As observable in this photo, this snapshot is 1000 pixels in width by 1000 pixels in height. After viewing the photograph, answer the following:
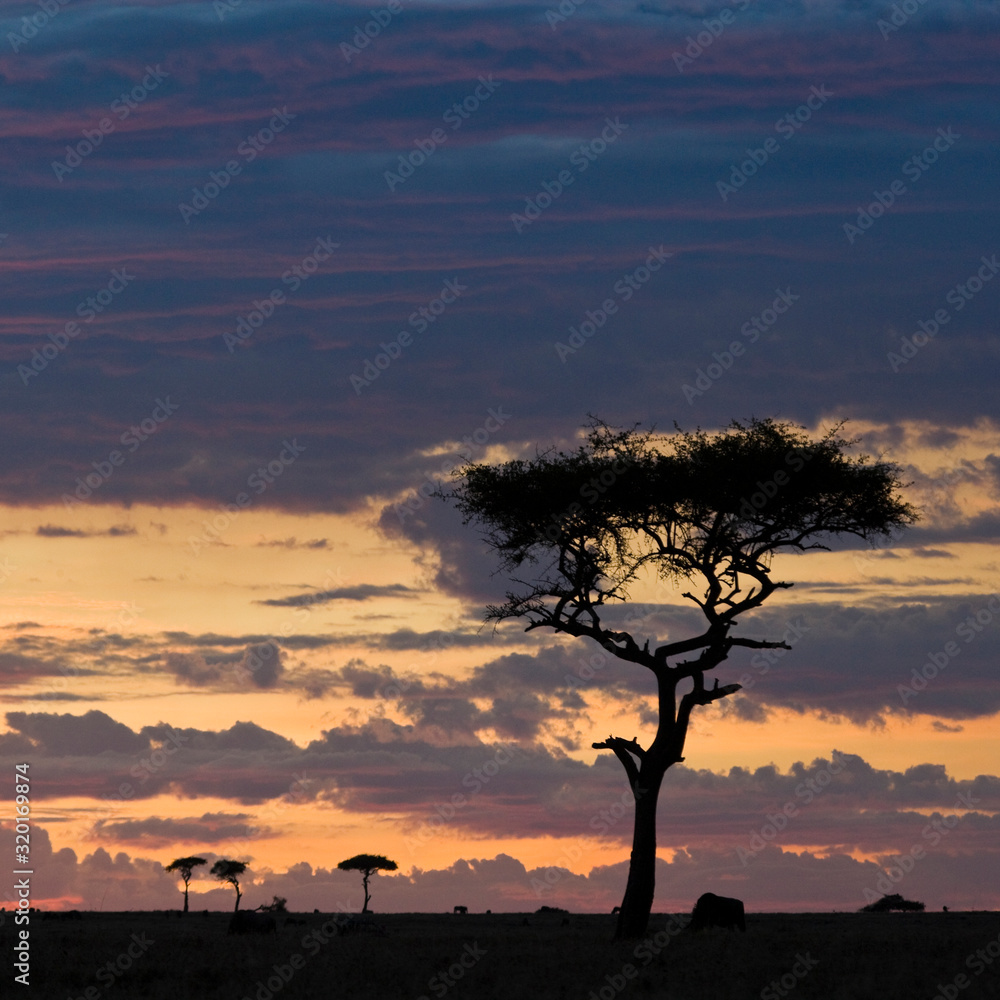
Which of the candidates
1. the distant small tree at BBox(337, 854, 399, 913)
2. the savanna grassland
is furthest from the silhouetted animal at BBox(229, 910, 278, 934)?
the distant small tree at BBox(337, 854, 399, 913)

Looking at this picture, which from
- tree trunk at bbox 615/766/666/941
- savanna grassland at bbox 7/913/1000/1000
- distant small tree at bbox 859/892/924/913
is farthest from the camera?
distant small tree at bbox 859/892/924/913

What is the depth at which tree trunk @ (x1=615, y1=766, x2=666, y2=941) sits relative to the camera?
130 ft

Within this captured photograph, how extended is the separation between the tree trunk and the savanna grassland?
125cm

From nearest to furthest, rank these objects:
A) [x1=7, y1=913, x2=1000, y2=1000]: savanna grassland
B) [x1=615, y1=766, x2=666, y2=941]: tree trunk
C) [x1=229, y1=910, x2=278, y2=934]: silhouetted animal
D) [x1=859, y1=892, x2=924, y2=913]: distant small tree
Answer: [x1=7, y1=913, x2=1000, y2=1000]: savanna grassland
[x1=615, y1=766, x2=666, y2=941]: tree trunk
[x1=229, y1=910, x2=278, y2=934]: silhouetted animal
[x1=859, y1=892, x2=924, y2=913]: distant small tree

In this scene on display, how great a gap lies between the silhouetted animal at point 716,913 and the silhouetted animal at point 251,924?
15502mm

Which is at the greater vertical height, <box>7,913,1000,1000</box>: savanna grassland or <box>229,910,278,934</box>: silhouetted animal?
<box>229,910,278,934</box>: silhouetted animal

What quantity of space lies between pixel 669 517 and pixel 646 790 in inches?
349

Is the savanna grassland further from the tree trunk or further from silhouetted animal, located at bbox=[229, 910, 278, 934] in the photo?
silhouetted animal, located at bbox=[229, 910, 278, 934]

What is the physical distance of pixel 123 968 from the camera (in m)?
34.3

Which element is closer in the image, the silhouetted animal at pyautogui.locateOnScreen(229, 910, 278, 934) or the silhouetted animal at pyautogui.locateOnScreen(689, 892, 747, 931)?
the silhouetted animal at pyautogui.locateOnScreen(689, 892, 747, 931)

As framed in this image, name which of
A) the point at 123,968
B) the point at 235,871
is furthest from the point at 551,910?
the point at 123,968

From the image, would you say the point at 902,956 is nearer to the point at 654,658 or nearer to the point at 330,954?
the point at 654,658

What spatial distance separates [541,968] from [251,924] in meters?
17.0

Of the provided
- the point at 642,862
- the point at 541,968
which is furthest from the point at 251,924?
the point at 541,968
